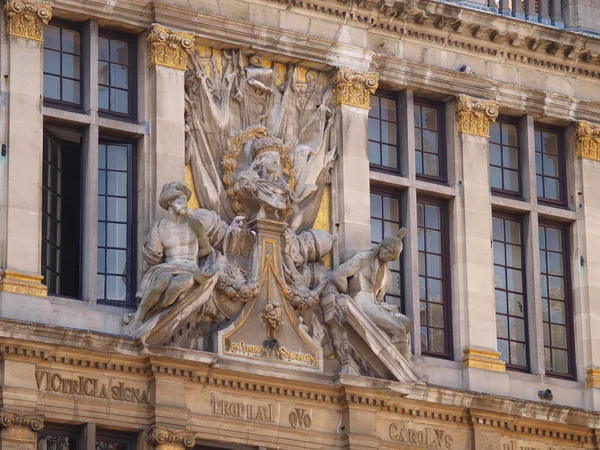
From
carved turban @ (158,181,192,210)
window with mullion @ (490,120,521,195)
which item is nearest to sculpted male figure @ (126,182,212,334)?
carved turban @ (158,181,192,210)

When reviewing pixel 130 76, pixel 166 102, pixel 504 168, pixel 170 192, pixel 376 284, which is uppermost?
pixel 130 76

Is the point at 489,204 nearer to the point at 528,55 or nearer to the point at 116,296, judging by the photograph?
the point at 528,55

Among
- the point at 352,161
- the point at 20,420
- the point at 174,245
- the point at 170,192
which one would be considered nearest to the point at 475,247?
the point at 352,161

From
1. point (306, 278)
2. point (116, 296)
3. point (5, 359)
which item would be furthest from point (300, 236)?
point (5, 359)

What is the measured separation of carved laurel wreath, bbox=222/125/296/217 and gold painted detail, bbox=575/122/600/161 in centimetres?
571

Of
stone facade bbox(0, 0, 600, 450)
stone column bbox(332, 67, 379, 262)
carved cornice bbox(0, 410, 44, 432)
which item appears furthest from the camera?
stone column bbox(332, 67, 379, 262)

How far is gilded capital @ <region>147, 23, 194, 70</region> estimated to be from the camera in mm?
36562

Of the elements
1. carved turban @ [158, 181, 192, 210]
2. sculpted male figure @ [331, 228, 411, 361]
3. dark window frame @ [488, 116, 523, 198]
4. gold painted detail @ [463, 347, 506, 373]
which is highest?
dark window frame @ [488, 116, 523, 198]

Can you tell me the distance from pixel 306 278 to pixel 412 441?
2968mm

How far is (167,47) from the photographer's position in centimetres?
3666

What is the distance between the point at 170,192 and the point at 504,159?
7.17 m

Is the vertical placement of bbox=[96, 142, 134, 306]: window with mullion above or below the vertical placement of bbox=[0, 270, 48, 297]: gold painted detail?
above

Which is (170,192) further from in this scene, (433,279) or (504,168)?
(504,168)

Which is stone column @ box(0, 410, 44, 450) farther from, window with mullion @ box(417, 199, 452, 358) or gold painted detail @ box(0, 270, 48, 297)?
window with mullion @ box(417, 199, 452, 358)
